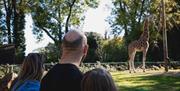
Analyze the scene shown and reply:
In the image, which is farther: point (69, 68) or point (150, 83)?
point (150, 83)

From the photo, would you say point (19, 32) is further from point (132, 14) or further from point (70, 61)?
point (70, 61)

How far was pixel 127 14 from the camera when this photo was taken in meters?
49.2

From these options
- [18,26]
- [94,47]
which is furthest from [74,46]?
[18,26]

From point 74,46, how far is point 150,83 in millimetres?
12339

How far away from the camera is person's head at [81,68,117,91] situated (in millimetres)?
4504

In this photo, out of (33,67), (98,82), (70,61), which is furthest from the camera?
(33,67)

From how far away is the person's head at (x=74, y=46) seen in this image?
537 cm

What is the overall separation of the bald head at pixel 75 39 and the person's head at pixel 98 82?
2.64ft

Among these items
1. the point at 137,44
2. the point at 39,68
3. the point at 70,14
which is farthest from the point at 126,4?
the point at 39,68

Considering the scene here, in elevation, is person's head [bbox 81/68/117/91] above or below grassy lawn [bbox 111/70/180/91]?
above

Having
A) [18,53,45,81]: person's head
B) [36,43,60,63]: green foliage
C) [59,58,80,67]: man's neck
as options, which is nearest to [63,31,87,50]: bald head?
[59,58,80,67]: man's neck

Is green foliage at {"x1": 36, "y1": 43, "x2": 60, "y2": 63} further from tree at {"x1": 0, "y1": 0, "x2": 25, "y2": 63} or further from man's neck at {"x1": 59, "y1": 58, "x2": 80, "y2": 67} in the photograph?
man's neck at {"x1": 59, "y1": 58, "x2": 80, "y2": 67}

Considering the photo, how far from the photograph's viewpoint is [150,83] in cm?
1753

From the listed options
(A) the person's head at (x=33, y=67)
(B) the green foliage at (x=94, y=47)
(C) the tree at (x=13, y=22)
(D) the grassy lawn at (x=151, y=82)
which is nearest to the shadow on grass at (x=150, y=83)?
(D) the grassy lawn at (x=151, y=82)
